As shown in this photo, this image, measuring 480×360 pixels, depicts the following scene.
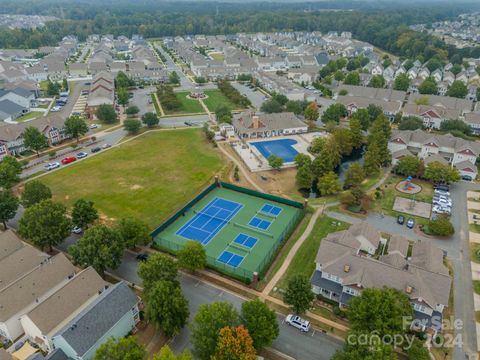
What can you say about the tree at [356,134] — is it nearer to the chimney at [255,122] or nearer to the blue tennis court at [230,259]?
the chimney at [255,122]

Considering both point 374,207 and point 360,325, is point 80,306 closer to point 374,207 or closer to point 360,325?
point 360,325

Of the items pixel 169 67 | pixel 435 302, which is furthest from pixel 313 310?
pixel 169 67

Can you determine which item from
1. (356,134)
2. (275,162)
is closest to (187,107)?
(275,162)

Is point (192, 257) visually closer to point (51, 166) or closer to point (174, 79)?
point (51, 166)

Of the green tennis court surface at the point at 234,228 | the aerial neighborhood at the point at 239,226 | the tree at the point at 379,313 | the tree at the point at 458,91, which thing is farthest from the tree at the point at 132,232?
the tree at the point at 458,91

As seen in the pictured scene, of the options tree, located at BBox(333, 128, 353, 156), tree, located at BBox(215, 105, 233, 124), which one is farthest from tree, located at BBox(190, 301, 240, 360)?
tree, located at BBox(215, 105, 233, 124)
